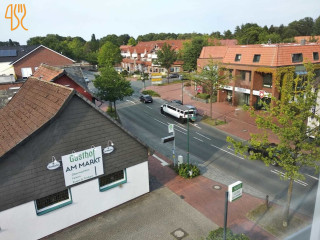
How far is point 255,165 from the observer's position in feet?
64.2

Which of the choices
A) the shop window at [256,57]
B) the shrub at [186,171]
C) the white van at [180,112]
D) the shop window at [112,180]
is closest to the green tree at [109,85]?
the white van at [180,112]

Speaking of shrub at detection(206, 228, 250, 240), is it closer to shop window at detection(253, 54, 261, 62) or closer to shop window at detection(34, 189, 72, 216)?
shop window at detection(34, 189, 72, 216)

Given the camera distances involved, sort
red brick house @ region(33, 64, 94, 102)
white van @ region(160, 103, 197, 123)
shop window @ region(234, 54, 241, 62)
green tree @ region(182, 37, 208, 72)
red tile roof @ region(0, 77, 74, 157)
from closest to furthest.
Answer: red tile roof @ region(0, 77, 74, 157), red brick house @ region(33, 64, 94, 102), white van @ region(160, 103, 197, 123), shop window @ region(234, 54, 241, 62), green tree @ region(182, 37, 208, 72)

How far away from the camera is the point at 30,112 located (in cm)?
1331

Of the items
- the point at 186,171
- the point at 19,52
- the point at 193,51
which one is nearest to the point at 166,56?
the point at 193,51

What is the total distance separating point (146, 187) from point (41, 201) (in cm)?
598

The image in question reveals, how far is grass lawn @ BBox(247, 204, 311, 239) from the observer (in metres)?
12.4

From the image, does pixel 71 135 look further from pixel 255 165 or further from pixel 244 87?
pixel 244 87

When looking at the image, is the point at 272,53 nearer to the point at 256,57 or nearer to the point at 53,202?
the point at 256,57

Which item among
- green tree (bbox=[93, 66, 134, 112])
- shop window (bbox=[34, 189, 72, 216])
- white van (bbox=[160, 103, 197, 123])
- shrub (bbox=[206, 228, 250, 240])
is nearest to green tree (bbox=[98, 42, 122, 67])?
green tree (bbox=[93, 66, 134, 112])

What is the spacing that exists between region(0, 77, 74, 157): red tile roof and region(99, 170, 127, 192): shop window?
4475mm

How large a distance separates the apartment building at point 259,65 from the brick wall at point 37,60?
29708mm

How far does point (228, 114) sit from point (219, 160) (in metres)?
14.5

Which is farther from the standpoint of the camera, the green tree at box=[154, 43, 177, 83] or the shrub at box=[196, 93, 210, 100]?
the green tree at box=[154, 43, 177, 83]
